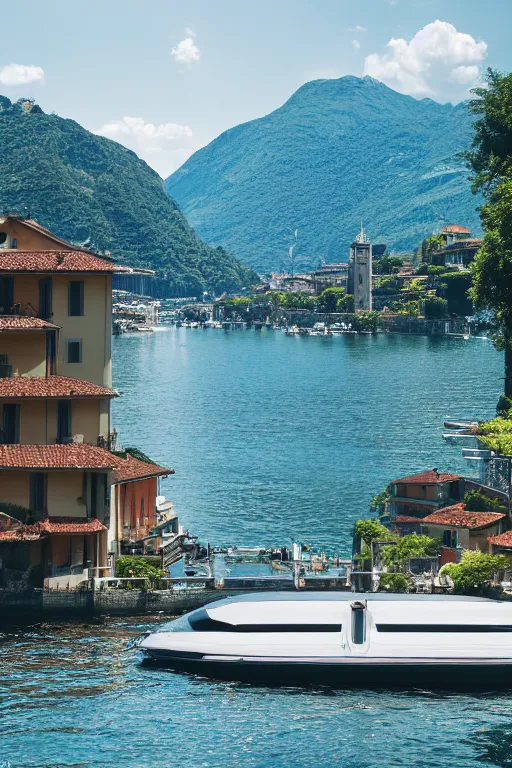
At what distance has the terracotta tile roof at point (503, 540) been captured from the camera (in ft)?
163

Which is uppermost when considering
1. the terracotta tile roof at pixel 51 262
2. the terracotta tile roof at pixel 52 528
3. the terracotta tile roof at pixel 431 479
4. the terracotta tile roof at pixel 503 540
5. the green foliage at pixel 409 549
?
the terracotta tile roof at pixel 51 262

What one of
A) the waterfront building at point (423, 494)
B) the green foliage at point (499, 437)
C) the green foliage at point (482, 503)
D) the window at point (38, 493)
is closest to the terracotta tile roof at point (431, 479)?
the waterfront building at point (423, 494)

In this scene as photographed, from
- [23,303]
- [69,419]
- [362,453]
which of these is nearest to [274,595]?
[69,419]

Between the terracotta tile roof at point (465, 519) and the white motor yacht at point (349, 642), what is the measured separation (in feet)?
41.1

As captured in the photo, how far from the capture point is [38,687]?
38.7 metres

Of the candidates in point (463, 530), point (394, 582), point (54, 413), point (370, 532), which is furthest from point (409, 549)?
point (54, 413)

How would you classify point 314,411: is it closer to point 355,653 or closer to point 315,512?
point 315,512

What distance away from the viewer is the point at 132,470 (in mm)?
54125

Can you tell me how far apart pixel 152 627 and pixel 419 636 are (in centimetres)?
956

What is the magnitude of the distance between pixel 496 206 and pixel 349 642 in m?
47.0

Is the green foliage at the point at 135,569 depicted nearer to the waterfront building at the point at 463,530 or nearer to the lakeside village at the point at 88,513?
the lakeside village at the point at 88,513

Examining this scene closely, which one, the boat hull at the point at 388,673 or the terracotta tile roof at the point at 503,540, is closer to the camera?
the boat hull at the point at 388,673

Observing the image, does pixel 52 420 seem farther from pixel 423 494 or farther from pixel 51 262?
pixel 423 494

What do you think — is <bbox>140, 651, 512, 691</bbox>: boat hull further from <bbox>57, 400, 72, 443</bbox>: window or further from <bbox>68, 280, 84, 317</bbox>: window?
<bbox>68, 280, 84, 317</bbox>: window
